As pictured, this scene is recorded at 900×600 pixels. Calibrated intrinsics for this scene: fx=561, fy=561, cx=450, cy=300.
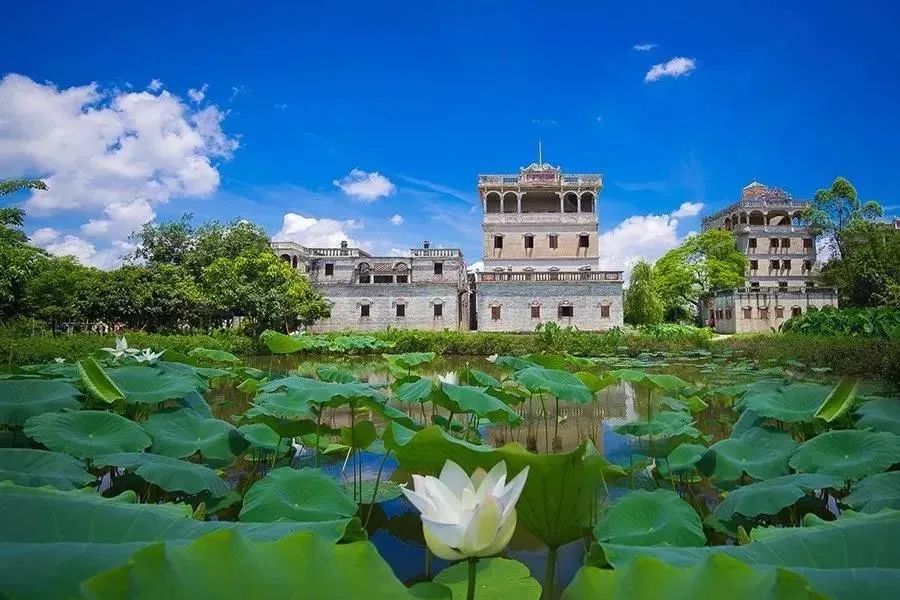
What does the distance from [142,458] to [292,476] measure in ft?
3.00

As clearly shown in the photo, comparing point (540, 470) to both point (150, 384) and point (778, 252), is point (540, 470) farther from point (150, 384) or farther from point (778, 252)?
point (778, 252)

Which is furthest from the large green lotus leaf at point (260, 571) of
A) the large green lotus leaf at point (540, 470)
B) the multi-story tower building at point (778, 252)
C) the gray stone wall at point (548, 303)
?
the multi-story tower building at point (778, 252)

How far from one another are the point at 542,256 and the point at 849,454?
2710 cm

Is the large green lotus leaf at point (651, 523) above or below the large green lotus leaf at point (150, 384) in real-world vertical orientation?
below

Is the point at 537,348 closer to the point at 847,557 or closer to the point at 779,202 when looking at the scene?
the point at 847,557

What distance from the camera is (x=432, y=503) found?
1.17 m

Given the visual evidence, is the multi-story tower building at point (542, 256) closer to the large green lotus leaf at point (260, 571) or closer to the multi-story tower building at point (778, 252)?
the multi-story tower building at point (778, 252)

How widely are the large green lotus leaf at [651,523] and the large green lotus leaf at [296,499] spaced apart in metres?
1.13

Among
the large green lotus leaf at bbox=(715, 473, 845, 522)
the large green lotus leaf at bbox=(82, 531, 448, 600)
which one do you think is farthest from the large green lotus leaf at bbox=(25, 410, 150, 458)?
the large green lotus leaf at bbox=(715, 473, 845, 522)

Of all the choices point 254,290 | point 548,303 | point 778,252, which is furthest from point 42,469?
point 778,252

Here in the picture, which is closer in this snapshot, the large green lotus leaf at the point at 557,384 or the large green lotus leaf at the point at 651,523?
the large green lotus leaf at the point at 651,523

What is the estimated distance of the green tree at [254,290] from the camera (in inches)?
926

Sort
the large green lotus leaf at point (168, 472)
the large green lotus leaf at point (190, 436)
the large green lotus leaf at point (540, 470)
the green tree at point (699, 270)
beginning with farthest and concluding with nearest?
the green tree at point (699, 270) < the large green lotus leaf at point (190, 436) < the large green lotus leaf at point (168, 472) < the large green lotus leaf at point (540, 470)

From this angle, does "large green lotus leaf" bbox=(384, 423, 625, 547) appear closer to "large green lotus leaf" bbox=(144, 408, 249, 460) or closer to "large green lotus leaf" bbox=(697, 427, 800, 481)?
"large green lotus leaf" bbox=(697, 427, 800, 481)
